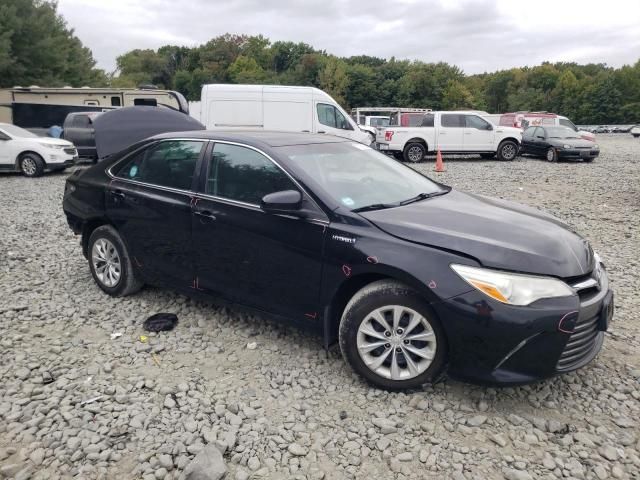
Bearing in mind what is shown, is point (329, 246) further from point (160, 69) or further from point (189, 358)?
point (160, 69)

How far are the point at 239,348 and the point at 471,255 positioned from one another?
1.92 meters

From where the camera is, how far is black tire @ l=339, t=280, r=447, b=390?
301 centimetres

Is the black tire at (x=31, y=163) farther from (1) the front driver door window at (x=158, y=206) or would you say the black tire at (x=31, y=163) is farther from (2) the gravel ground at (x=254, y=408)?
(1) the front driver door window at (x=158, y=206)

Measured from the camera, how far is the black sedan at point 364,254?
287 cm

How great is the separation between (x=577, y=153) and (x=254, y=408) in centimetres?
1839

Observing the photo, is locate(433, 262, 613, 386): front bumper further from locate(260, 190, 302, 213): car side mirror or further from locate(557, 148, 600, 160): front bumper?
locate(557, 148, 600, 160): front bumper

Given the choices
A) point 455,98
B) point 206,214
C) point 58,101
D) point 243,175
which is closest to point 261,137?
Result: point 243,175

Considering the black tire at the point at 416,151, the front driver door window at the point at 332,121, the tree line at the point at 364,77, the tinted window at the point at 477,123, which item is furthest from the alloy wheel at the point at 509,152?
the tree line at the point at 364,77

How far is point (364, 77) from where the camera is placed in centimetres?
8025

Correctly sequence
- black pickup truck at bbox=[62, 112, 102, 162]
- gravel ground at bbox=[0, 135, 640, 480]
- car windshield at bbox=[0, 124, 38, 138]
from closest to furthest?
gravel ground at bbox=[0, 135, 640, 480] < car windshield at bbox=[0, 124, 38, 138] < black pickup truck at bbox=[62, 112, 102, 162]

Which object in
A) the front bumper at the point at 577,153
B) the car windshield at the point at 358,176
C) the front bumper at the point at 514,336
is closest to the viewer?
the front bumper at the point at 514,336

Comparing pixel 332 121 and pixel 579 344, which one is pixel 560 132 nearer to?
pixel 332 121

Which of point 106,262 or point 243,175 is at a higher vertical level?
point 243,175

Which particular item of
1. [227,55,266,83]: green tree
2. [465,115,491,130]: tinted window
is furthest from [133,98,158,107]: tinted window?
[227,55,266,83]: green tree
